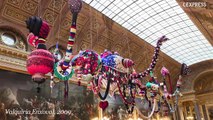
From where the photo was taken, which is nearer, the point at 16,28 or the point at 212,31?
the point at 16,28

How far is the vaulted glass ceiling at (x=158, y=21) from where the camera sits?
16719mm

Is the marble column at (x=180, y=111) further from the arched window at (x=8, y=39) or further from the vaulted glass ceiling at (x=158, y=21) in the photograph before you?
the arched window at (x=8, y=39)

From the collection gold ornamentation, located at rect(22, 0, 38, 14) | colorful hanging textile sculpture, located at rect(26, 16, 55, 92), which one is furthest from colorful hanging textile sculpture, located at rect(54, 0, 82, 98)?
gold ornamentation, located at rect(22, 0, 38, 14)

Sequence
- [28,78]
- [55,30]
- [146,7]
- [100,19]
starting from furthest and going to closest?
[146,7] < [100,19] < [55,30] < [28,78]

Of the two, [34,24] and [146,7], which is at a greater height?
[146,7]

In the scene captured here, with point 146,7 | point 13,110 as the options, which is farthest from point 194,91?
point 13,110

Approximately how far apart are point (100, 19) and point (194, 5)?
6839mm

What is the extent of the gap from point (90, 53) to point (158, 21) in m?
14.5

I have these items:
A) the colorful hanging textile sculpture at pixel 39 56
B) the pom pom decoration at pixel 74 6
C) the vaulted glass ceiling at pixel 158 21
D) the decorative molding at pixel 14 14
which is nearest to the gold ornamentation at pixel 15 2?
the decorative molding at pixel 14 14

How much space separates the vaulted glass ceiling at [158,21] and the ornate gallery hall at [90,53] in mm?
82

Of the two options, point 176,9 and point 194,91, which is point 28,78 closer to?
point 176,9

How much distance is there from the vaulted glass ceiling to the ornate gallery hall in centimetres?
8

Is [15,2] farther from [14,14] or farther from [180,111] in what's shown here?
[180,111]

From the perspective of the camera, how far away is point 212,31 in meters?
16.7
